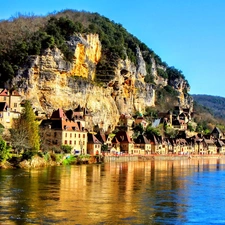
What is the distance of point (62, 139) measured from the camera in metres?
88.8

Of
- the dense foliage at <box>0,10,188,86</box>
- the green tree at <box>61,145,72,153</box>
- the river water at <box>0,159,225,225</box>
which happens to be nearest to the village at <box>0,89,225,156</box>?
the green tree at <box>61,145,72,153</box>

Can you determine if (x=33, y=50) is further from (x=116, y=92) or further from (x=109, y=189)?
(x=109, y=189)

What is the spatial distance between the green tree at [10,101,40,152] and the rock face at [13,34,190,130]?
2774cm

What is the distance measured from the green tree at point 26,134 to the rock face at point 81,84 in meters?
27.7

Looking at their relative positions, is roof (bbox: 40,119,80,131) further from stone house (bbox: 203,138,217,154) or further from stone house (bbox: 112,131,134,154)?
stone house (bbox: 203,138,217,154)

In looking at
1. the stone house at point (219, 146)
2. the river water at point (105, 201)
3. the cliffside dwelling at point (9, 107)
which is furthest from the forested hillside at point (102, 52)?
the river water at point (105, 201)

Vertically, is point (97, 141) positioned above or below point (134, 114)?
below

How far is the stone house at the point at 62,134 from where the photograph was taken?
8781 centimetres

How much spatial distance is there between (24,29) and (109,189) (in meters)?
87.7

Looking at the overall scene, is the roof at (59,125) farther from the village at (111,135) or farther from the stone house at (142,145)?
the stone house at (142,145)

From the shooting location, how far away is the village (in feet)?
292

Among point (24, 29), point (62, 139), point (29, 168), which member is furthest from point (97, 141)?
point (24, 29)

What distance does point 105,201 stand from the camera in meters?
38.0

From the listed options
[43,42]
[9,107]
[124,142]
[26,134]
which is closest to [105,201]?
[26,134]
